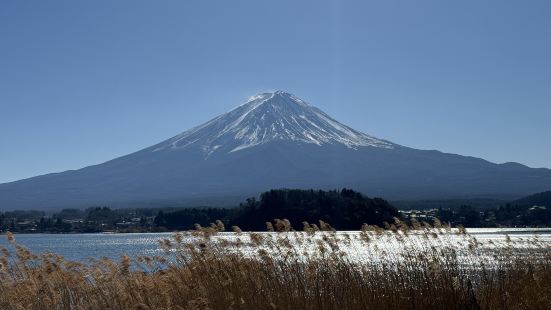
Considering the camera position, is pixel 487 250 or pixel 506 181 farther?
pixel 506 181

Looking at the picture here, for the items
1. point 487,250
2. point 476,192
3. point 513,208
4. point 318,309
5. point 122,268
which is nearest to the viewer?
point 318,309

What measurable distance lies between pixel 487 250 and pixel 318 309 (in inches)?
149

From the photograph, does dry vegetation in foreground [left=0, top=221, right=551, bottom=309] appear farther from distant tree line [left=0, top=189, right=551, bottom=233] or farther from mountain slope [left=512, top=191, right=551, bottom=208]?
mountain slope [left=512, top=191, right=551, bottom=208]

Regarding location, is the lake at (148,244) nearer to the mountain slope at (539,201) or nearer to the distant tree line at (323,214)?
the distant tree line at (323,214)

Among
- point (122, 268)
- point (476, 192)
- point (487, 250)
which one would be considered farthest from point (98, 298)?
point (476, 192)

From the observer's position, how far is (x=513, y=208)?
76625 mm

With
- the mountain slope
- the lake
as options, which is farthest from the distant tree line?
the mountain slope

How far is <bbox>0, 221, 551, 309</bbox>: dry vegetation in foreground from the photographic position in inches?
316

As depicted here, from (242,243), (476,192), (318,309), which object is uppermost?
(476,192)

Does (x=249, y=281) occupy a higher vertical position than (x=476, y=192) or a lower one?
lower

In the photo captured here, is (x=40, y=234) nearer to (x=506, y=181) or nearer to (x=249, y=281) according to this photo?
(x=249, y=281)

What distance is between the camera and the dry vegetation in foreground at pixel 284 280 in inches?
316

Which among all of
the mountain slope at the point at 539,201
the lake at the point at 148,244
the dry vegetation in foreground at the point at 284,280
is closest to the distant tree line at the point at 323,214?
the lake at the point at 148,244

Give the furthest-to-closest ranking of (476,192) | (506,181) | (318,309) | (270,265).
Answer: (506,181) < (476,192) < (270,265) < (318,309)
